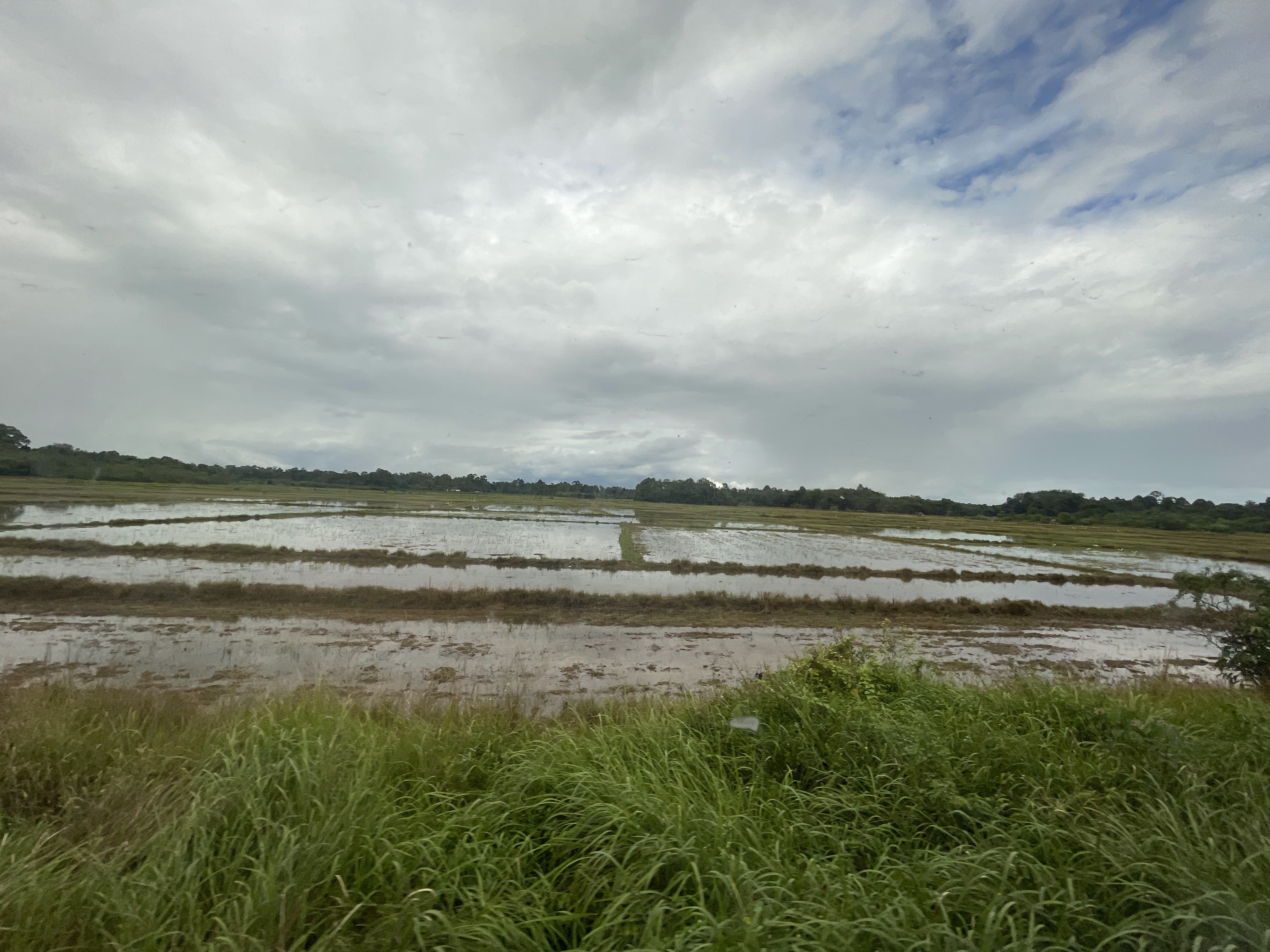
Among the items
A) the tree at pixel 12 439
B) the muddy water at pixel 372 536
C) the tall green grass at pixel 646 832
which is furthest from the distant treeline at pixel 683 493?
the tall green grass at pixel 646 832

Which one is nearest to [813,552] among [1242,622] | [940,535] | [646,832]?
[940,535]

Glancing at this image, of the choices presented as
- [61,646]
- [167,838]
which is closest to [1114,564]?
[167,838]

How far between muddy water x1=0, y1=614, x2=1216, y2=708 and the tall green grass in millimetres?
3299

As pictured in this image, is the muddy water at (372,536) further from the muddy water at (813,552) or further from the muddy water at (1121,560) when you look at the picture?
the muddy water at (1121,560)

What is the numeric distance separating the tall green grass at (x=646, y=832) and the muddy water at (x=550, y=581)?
42.4ft

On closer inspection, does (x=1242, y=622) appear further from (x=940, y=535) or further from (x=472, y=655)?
(x=940, y=535)

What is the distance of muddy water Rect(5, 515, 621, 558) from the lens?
75.7ft

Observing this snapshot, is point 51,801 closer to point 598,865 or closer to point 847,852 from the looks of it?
point 598,865

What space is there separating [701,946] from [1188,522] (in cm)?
8167

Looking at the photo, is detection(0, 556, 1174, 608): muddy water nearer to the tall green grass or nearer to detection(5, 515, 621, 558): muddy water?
detection(5, 515, 621, 558): muddy water

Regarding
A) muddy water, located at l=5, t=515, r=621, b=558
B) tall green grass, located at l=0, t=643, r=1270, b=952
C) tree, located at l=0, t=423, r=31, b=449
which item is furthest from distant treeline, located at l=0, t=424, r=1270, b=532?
tall green grass, located at l=0, t=643, r=1270, b=952

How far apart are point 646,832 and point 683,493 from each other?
9037 cm

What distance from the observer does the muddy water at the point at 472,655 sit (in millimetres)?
9383

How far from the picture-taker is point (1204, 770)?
12.2ft
